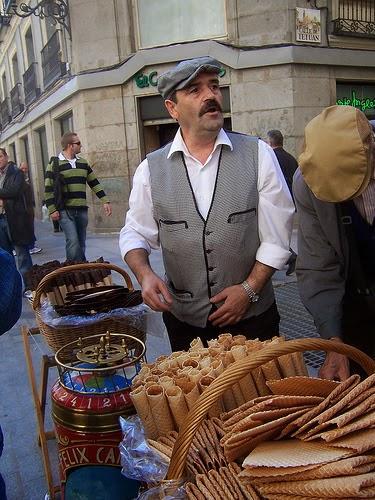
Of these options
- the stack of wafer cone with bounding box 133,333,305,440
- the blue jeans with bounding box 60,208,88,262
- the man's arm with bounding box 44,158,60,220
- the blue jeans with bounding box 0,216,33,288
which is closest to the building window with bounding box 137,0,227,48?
the man's arm with bounding box 44,158,60,220

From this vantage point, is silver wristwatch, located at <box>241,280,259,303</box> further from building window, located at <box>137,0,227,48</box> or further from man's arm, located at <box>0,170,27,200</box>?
building window, located at <box>137,0,227,48</box>

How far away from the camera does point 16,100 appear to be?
834 inches

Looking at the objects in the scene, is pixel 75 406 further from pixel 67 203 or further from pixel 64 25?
pixel 64 25

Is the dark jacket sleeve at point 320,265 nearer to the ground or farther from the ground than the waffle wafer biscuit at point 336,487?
farther from the ground

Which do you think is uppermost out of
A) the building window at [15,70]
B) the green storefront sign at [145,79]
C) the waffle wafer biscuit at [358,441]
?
the building window at [15,70]

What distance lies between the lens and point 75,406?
156cm

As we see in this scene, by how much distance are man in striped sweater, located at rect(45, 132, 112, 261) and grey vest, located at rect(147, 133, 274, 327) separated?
449cm

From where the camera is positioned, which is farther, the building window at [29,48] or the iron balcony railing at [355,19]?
the building window at [29,48]

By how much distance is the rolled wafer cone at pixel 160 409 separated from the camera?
52.1 inches

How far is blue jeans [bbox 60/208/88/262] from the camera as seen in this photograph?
6.68 m

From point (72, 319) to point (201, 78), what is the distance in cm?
115

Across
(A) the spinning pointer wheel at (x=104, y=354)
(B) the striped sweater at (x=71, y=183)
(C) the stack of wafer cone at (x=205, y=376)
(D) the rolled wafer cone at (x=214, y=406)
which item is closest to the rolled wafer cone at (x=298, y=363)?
(C) the stack of wafer cone at (x=205, y=376)

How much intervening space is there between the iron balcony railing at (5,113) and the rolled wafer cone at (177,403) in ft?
77.3

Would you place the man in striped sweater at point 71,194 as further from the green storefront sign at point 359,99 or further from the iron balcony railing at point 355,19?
the iron balcony railing at point 355,19
